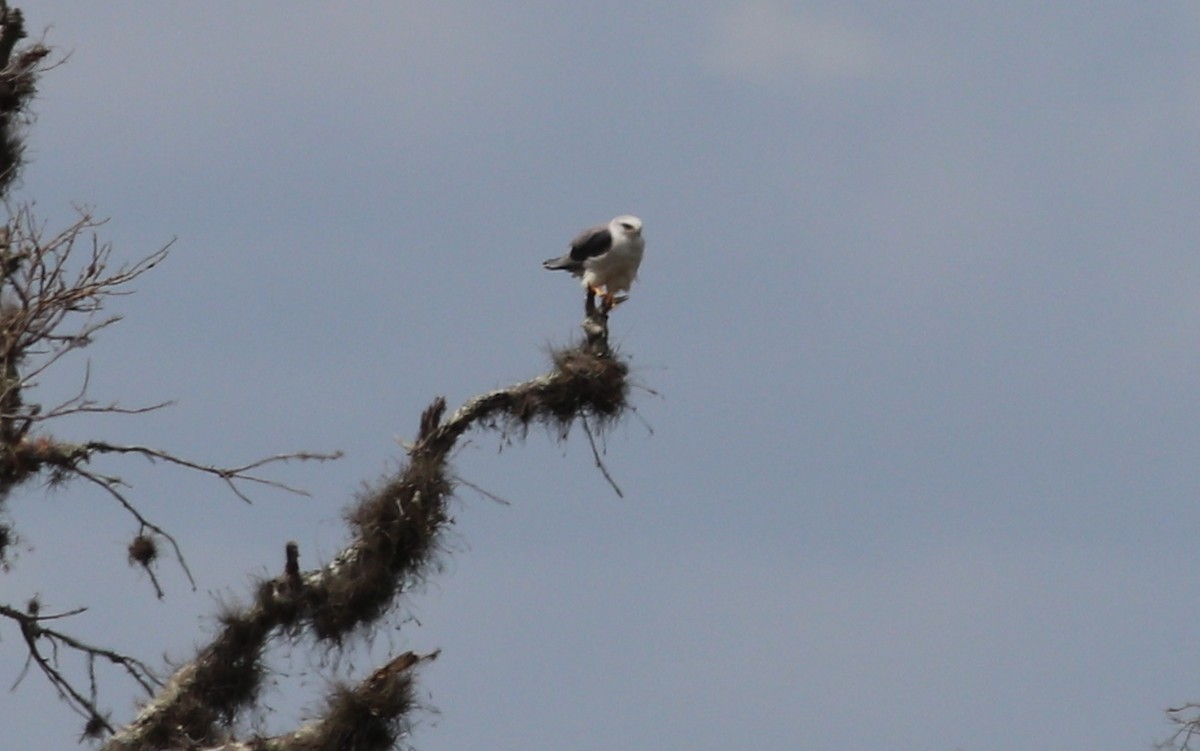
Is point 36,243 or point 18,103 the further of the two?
point 18,103

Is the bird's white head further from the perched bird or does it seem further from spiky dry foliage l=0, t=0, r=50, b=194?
spiky dry foliage l=0, t=0, r=50, b=194

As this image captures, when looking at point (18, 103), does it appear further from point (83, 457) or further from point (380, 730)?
point (380, 730)

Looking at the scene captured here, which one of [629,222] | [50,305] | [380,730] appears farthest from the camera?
[629,222]

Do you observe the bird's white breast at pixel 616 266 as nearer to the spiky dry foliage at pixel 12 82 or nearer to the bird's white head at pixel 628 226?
the bird's white head at pixel 628 226

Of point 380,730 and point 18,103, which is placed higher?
point 18,103

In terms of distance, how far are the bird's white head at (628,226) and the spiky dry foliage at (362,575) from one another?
8.71ft

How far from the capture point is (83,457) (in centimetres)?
1562

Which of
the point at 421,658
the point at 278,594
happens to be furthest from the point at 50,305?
the point at 421,658

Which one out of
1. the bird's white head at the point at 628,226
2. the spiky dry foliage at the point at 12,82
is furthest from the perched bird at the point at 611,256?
the spiky dry foliage at the point at 12,82

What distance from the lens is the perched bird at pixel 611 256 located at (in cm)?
1745

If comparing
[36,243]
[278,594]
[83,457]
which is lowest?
[278,594]

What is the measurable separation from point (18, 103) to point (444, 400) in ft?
16.3

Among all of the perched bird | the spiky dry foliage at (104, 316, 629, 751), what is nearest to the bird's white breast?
the perched bird

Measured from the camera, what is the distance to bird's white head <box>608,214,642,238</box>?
57.9 ft
